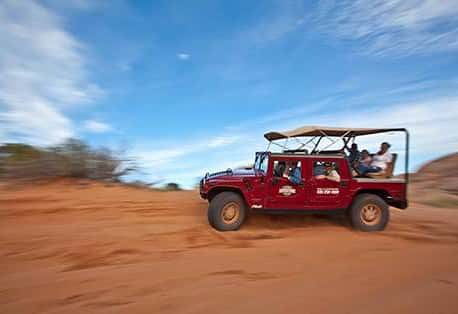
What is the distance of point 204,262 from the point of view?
5.33m

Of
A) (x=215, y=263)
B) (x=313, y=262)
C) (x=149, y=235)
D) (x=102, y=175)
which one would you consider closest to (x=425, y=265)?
(x=313, y=262)

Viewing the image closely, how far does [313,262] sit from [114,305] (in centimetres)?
289

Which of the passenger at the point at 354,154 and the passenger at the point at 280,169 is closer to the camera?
the passenger at the point at 280,169

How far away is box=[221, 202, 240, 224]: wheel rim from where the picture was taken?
7.66 metres

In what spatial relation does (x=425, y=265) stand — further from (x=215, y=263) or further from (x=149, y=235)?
(x=149, y=235)

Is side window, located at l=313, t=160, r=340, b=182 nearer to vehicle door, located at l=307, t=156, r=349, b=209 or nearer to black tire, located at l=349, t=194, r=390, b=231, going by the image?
vehicle door, located at l=307, t=156, r=349, b=209

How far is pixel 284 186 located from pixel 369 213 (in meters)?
1.99

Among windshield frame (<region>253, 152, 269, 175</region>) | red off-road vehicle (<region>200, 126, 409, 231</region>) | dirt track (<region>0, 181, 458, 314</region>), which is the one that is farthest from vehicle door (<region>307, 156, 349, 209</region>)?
windshield frame (<region>253, 152, 269, 175</region>)

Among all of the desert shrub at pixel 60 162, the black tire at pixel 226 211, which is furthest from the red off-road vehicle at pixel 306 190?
the desert shrub at pixel 60 162

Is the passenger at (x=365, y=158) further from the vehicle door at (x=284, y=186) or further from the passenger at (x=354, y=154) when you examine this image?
the vehicle door at (x=284, y=186)

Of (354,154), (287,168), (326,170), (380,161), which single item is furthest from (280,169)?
(380,161)

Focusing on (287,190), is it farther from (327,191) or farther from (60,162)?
(60,162)

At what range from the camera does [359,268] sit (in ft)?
16.4

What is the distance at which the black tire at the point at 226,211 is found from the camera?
7.57 meters
